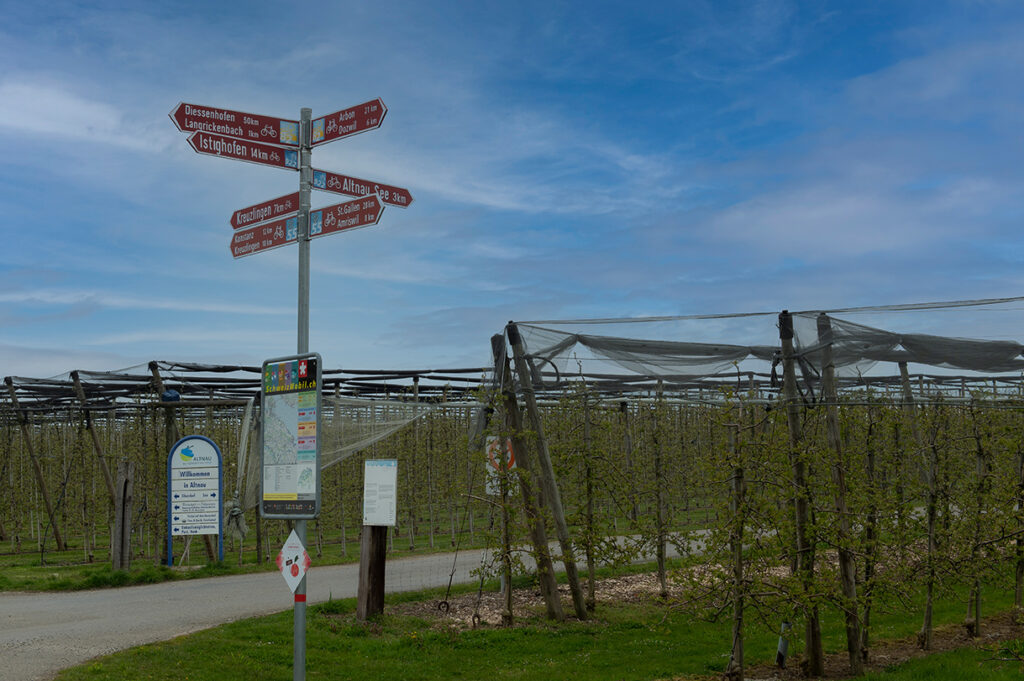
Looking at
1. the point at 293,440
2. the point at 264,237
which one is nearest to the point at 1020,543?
the point at 293,440

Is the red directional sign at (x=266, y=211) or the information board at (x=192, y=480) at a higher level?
→ the red directional sign at (x=266, y=211)

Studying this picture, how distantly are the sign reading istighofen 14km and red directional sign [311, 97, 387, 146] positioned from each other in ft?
6.44

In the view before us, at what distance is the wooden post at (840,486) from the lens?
873 centimetres

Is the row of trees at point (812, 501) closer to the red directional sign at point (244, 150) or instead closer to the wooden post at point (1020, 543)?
the wooden post at point (1020, 543)

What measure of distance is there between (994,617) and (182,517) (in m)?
→ 13.6

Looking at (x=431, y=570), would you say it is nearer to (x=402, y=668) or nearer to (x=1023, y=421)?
(x=402, y=668)

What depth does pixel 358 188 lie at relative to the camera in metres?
7.85

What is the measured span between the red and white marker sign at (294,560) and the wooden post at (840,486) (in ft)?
16.6

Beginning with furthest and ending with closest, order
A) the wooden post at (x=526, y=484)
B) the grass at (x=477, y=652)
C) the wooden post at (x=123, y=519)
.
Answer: the wooden post at (x=123, y=519) → the wooden post at (x=526, y=484) → the grass at (x=477, y=652)

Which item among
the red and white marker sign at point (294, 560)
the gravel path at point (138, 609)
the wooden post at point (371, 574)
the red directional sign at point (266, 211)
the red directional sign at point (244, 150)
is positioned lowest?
the gravel path at point (138, 609)

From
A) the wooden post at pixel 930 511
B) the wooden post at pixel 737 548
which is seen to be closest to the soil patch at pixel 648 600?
the wooden post at pixel 930 511

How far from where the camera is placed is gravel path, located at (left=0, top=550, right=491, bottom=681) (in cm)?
944

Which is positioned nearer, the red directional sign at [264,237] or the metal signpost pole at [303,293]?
the metal signpost pole at [303,293]

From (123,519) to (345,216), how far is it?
462 inches
